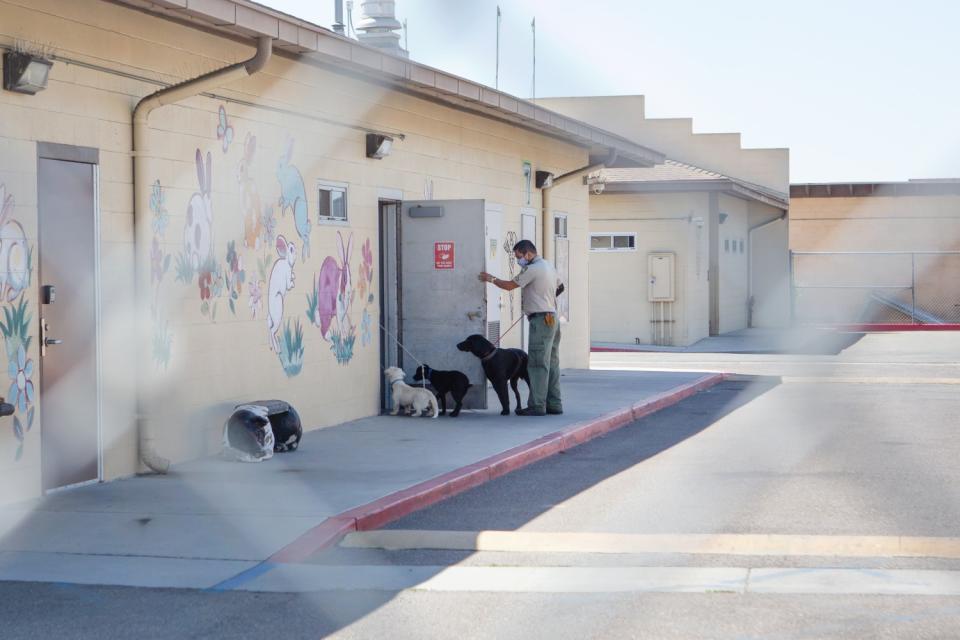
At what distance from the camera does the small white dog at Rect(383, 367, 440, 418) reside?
575 inches

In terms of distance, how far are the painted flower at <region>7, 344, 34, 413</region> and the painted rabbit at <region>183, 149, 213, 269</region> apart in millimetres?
2162

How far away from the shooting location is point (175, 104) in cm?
1127

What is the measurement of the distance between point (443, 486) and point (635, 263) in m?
21.3

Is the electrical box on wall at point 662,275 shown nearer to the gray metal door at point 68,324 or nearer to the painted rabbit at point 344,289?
the painted rabbit at point 344,289


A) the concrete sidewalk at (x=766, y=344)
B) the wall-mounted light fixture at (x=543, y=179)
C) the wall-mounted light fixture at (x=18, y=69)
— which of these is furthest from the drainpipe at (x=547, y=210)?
the wall-mounted light fixture at (x=18, y=69)

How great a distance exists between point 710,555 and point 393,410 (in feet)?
23.7

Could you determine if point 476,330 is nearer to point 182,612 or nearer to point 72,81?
point 72,81

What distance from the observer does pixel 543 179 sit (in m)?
20.9

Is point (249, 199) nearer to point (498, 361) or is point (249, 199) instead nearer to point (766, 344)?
point (498, 361)

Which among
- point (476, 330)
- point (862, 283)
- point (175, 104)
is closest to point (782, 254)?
point (862, 283)

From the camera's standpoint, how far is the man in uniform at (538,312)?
47.8 ft

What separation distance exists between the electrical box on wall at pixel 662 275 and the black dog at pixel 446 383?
16053mm

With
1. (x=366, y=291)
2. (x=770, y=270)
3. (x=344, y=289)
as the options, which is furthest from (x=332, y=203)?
(x=770, y=270)

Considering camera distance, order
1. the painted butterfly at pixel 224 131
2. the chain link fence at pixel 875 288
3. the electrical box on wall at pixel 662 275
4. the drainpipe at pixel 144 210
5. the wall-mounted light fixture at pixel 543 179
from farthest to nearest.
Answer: the chain link fence at pixel 875 288, the electrical box on wall at pixel 662 275, the wall-mounted light fixture at pixel 543 179, the painted butterfly at pixel 224 131, the drainpipe at pixel 144 210
